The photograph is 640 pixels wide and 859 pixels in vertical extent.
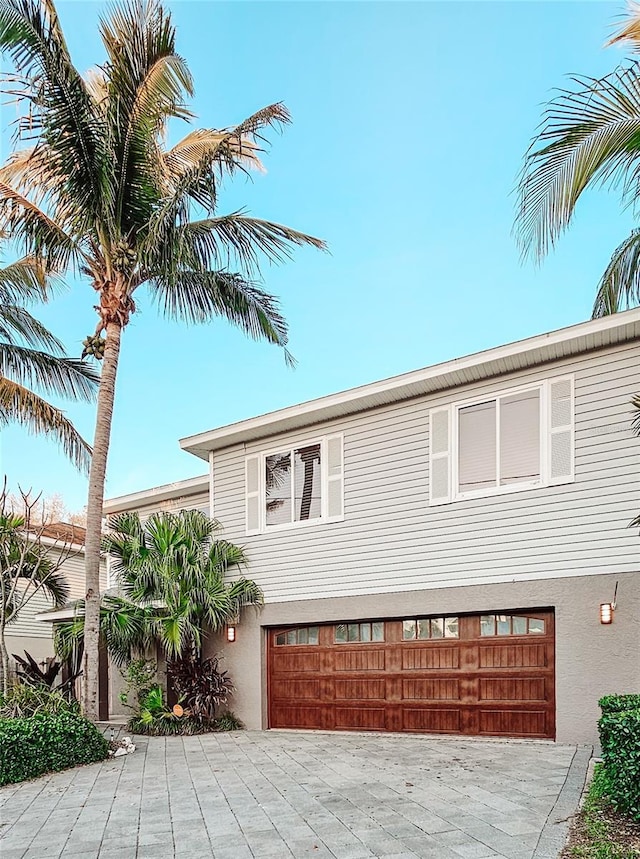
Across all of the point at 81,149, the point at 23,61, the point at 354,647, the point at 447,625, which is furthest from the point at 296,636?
the point at 23,61

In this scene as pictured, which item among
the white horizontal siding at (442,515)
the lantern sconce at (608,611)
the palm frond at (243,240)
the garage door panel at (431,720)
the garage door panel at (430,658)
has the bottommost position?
the garage door panel at (431,720)

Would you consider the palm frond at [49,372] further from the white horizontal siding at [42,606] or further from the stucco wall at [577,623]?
the stucco wall at [577,623]

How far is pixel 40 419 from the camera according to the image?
13.8 m

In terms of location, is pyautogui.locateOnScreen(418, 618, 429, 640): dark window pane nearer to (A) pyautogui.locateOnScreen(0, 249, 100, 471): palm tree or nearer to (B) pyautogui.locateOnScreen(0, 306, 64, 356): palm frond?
(A) pyautogui.locateOnScreen(0, 249, 100, 471): palm tree

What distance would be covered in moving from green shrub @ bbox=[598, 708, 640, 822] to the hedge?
6152 millimetres

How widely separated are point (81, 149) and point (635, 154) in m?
6.87

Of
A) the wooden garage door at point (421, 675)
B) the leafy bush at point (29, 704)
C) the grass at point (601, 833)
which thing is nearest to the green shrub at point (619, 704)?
the grass at point (601, 833)

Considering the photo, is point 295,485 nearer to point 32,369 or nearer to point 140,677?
point 140,677

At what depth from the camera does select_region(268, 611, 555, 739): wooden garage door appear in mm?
9242

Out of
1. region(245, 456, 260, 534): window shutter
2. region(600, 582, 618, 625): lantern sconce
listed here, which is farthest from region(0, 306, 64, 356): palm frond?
region(600, 582, 618, 625): lantern sconce

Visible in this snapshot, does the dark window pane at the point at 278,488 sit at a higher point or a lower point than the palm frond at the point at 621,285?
lower

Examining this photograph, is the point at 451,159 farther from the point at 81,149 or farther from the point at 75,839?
the point at 75,839

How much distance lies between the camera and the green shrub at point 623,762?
5.15 metres

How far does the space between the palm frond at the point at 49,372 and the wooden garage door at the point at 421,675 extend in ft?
20.5
